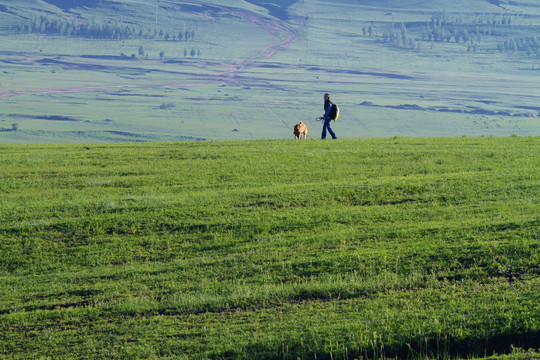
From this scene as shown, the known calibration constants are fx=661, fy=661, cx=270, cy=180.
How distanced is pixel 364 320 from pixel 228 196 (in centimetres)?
984

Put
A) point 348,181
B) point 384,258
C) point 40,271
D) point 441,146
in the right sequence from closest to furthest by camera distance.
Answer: point 384,258 → point 40,271 → point 348,181 → point 441,146

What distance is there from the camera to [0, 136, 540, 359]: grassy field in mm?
11406

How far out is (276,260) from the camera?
1539 cm

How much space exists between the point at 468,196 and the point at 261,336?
10391 mm

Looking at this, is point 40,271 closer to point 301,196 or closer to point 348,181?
point 301,196

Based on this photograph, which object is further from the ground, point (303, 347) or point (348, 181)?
point (348, 181)

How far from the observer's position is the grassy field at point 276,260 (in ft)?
37.4

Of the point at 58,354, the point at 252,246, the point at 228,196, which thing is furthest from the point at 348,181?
the point at 58,354

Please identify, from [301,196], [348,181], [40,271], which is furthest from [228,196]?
[40,271]

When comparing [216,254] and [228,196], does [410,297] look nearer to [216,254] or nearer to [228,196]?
[216,254]

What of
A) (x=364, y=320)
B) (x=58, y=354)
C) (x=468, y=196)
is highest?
(x=468, y=196)

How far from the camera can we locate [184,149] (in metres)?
31.7

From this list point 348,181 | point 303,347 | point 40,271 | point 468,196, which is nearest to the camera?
point 303,347

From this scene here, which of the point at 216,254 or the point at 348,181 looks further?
the point at 348,181
